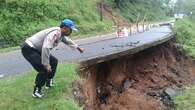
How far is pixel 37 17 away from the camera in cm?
3197

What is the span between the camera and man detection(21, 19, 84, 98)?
8.62 meters

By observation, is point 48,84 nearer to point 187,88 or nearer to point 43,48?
point 43,48

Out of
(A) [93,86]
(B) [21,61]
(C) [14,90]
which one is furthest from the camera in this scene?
(B) [21,61]

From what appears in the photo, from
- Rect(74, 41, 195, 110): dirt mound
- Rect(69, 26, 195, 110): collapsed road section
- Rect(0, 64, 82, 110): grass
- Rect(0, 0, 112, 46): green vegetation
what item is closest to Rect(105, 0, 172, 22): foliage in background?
Rect(0, 0, 112, 46): green vegetation

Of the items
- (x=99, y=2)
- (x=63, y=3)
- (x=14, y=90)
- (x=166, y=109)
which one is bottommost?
(x=99, y=2)

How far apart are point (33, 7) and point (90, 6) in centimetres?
1427

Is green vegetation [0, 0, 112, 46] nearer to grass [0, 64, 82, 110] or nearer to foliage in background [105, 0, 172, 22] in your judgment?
foliage in background [105, 0, 172, 22]

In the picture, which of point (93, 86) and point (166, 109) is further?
point (166, 109)

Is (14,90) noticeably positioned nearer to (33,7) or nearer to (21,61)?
(21,61)

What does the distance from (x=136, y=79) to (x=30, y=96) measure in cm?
987

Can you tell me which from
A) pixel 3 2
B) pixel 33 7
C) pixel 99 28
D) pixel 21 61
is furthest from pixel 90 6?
pixel 21 61

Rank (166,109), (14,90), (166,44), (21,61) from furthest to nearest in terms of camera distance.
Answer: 1. (166,44)
2. (21,61)
3. (166,109)
4. (14,90)

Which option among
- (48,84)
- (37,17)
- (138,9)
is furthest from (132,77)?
(138,9)

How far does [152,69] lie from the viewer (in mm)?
21031
